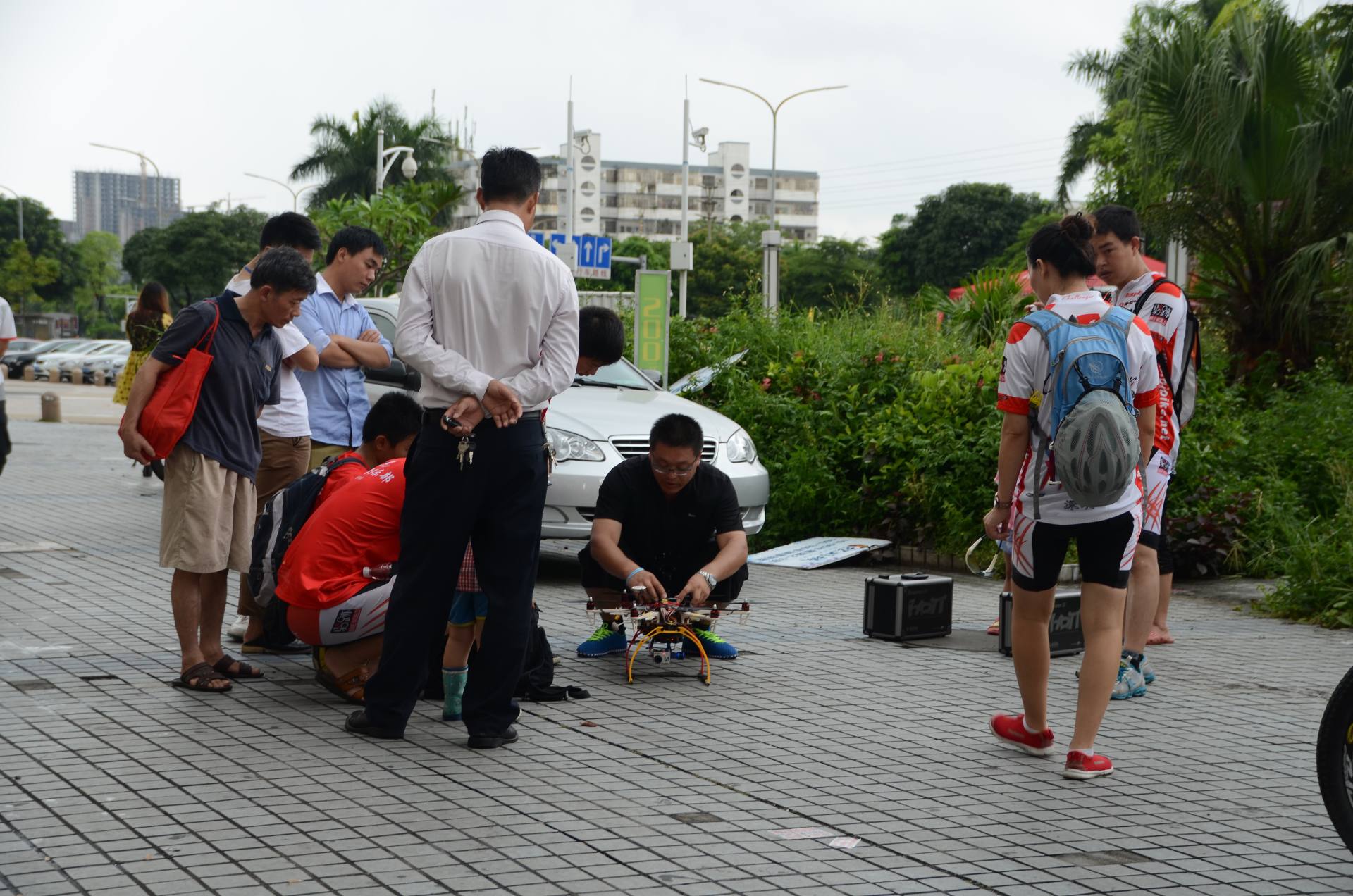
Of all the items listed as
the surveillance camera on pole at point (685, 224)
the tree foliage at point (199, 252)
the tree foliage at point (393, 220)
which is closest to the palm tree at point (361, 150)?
the tree foliage at point (199, 252)

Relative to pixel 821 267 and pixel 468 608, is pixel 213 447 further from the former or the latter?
pixel 821 267

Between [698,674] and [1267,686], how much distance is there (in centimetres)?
253

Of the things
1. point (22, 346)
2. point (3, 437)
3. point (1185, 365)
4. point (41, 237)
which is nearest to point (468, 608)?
point (1185, 365)

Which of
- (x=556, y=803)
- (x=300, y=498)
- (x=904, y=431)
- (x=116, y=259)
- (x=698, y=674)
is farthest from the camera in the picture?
(x=116, y=259)

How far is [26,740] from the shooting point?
501 cm

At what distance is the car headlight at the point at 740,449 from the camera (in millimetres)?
9883

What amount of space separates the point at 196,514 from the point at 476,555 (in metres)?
1.37

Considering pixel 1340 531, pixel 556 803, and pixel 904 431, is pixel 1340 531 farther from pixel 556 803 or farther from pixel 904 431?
pixel 556 803

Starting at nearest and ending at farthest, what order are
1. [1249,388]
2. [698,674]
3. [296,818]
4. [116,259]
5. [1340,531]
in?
[296,818] → [698,674] → [1340,531] → [1249,388] → [116,259]

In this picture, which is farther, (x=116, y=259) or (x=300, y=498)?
(x=116, y=259)

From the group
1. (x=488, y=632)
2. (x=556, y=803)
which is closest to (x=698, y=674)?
(x=488, y=632)

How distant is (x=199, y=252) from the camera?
62.8m

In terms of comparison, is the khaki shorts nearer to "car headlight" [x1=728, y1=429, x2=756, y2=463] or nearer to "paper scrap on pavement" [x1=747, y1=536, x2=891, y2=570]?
"car headlight" [x1=728, y1=429, x2=756, y2=463]

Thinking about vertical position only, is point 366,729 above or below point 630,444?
below
